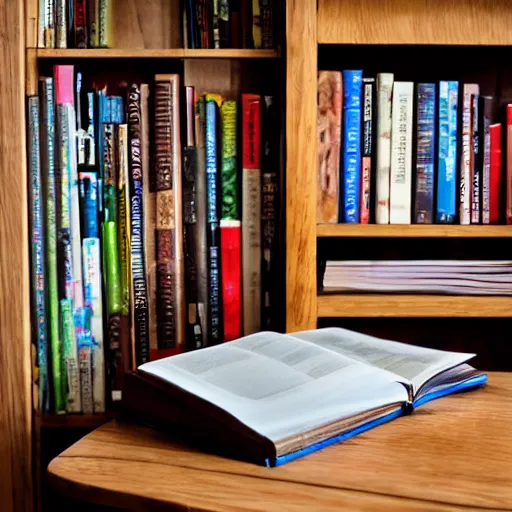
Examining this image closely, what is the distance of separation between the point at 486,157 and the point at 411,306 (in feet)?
1.04

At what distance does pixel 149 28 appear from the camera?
→ 5.03 feet

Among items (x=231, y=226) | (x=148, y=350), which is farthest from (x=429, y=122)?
(x=148, y=350)

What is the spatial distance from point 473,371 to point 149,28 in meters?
0.94

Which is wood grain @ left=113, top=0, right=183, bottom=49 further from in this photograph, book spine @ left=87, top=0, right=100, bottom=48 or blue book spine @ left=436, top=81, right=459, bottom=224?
blue book spine @ left=436, top=81, right=459, bottom=224

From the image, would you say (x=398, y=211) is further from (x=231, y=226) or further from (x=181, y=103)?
(x=181, y=103)

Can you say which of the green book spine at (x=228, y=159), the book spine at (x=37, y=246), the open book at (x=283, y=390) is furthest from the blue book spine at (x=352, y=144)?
the book spine at (x=37, y=246)

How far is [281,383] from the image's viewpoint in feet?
2.82

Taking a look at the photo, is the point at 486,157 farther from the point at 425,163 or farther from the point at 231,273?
the point at 231,273

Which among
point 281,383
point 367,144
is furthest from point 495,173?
point 281,383

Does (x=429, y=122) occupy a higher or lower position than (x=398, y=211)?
higher

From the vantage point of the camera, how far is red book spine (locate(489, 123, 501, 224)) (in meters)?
1.45

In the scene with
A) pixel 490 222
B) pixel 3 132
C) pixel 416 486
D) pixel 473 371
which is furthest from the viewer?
pixel 490 222

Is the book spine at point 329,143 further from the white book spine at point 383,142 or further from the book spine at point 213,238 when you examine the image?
the book spine at point 213,238

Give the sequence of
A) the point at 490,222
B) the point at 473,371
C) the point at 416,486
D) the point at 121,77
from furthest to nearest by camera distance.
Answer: the point at 121,77 → the point at 490,222 → the point at 473,371 → the point at 416,486
